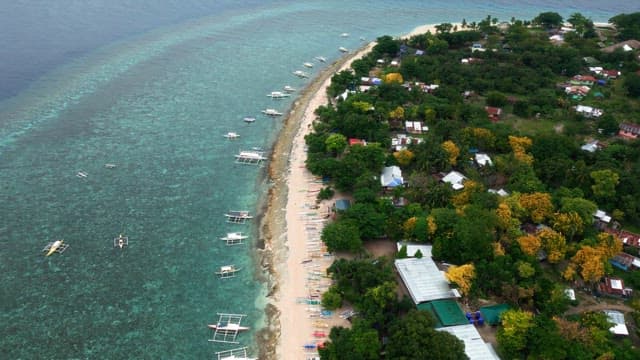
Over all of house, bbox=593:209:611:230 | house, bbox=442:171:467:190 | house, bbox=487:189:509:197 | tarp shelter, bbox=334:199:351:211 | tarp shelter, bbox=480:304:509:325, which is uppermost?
house, bbox=442:171:467:190

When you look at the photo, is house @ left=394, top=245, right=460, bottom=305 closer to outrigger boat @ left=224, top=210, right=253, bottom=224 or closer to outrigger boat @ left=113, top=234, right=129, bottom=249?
outrigger boat @ left=224, top=210, right=253, bottom=224

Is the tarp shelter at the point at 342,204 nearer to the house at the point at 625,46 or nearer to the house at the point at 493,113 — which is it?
→ the house at the point at 493,113

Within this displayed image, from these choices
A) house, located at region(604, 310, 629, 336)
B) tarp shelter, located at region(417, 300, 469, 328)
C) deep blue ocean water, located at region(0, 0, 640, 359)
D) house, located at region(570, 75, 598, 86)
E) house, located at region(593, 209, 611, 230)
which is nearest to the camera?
house, located at region(604, 310, 629, 336)

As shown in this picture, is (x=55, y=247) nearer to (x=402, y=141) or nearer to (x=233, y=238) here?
(x=233, y=238)

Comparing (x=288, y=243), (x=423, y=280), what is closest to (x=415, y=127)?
(x=288, y=243)

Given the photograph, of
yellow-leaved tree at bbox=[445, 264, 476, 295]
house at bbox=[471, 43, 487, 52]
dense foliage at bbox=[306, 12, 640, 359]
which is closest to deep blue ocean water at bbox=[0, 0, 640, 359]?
dense foliage at bbox=[306, 12, 640, 359]

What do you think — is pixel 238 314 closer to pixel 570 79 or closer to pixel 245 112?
pixel 245 112
